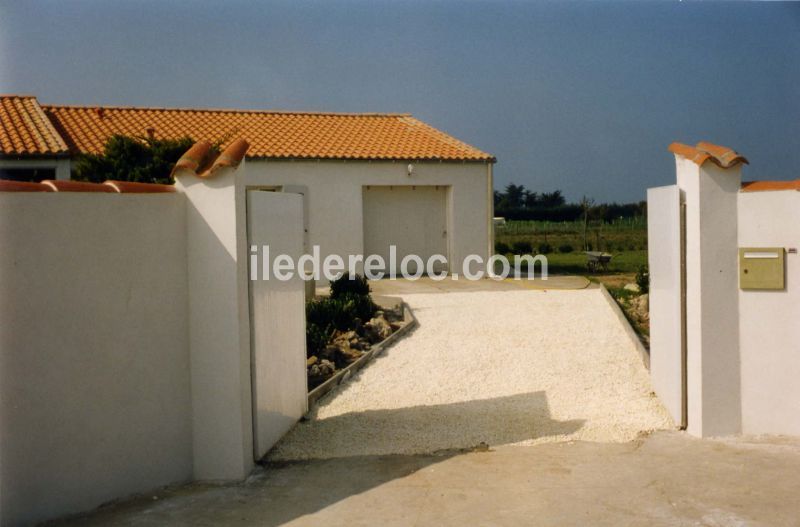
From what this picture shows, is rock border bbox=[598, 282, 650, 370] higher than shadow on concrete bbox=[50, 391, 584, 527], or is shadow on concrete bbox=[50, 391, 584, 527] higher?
rock border bbox=[598, 282, 650, 370]

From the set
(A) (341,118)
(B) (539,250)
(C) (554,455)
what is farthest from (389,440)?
(B) (539,250)

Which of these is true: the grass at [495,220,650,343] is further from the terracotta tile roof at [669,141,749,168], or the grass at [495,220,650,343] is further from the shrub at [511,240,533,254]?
the terracotta tile roof at [669,141,749,168]

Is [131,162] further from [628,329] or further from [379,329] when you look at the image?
[628,329]

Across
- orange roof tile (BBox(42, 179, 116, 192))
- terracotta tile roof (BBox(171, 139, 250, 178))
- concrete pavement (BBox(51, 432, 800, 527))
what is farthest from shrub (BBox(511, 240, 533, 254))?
orange roof tile (BBox(42, 179, 116, 192))

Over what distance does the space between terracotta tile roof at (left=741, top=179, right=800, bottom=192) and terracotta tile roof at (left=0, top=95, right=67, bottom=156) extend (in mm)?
16556

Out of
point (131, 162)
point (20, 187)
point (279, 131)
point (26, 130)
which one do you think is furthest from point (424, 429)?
point (26, 130)

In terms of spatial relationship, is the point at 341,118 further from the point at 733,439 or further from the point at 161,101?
the point at 733,439

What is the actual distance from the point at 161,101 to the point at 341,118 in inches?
212

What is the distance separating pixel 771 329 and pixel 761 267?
0.53m

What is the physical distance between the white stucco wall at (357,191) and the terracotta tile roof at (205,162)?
556 inches

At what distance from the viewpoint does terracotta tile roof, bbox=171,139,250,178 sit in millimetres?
6102

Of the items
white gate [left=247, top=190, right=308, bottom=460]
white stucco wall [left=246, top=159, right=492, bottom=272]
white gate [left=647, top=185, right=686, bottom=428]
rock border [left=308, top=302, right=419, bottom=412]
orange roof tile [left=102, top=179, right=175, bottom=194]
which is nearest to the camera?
orange roof tile [left=102, top=179, right=175, bottom=194]

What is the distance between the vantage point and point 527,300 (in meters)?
15.7

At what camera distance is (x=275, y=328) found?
7.38m
